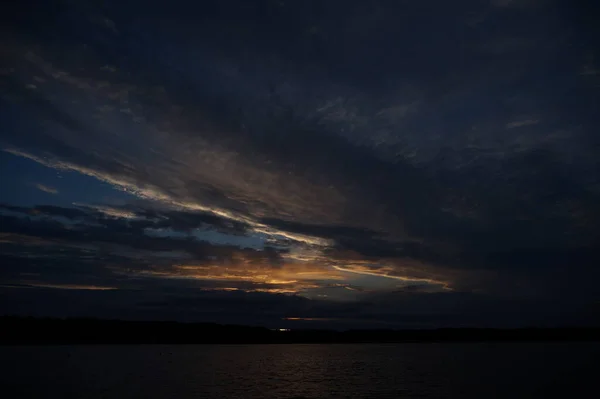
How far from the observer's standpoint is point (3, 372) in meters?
71.4

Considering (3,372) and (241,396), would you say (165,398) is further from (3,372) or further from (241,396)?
(3,372)

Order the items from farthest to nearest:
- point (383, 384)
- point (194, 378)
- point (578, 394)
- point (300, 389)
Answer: point (194, 378), point (383, 384), point (300, 389), point (578, 394)

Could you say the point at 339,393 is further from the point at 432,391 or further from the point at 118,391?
the point at 118,391

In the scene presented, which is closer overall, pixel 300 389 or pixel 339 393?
pixel 339 393

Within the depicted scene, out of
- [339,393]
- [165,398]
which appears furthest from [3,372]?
[339,393]

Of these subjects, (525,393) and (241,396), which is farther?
(525,393)

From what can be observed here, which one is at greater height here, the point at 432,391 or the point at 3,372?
the point at 432,391

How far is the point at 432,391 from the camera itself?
53.5 metres

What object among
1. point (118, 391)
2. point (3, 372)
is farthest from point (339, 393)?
point (3, 372)

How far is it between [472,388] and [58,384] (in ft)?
175

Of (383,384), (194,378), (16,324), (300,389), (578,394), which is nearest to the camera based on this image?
(578,394)

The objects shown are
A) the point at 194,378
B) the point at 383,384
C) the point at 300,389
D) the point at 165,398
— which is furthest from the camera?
the point at 194,378

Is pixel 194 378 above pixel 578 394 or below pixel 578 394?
below

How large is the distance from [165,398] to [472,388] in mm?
37657
